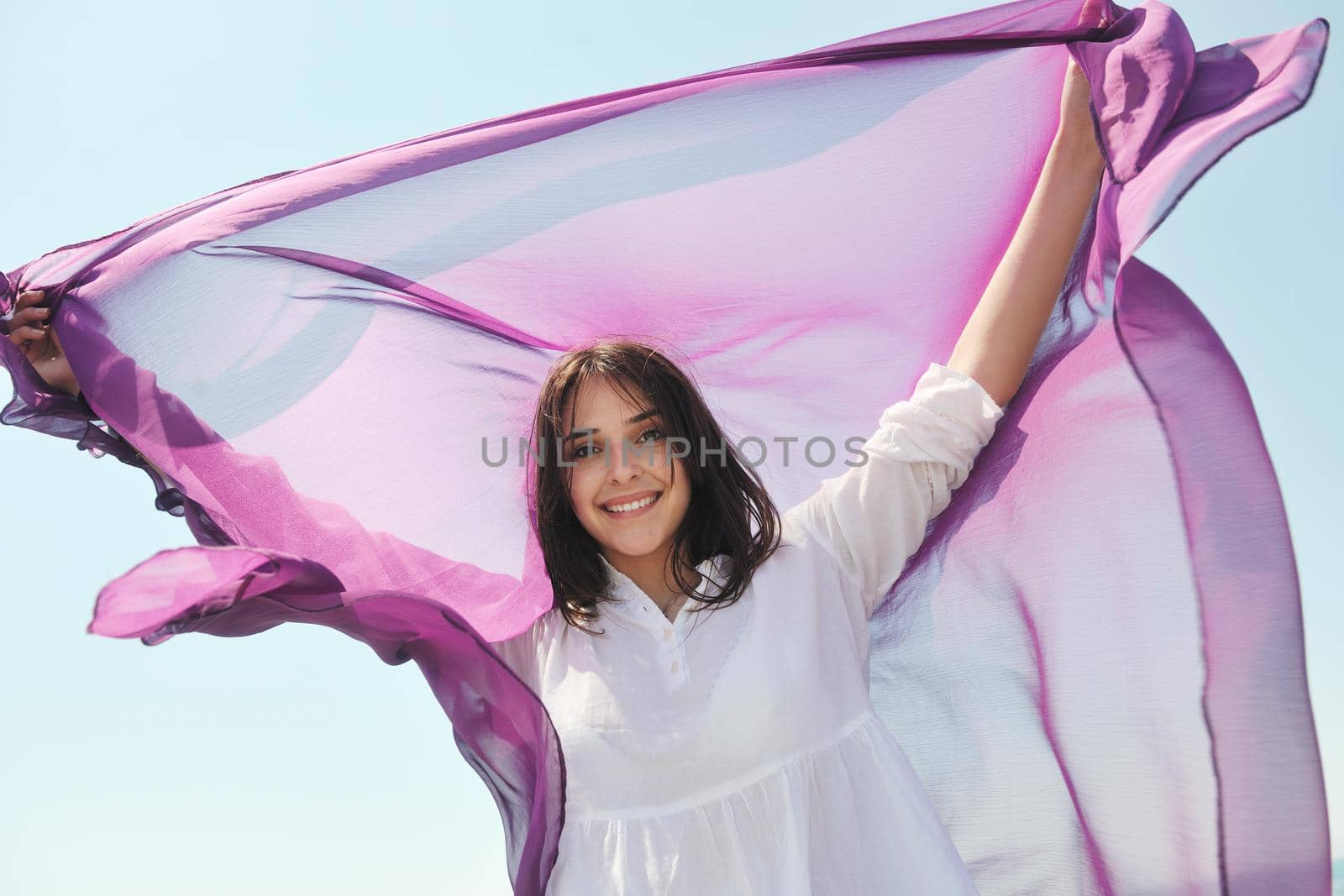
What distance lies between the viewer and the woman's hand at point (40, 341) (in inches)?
104

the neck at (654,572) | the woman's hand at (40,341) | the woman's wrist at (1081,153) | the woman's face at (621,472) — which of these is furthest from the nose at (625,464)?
the woman's hand at (40,341)

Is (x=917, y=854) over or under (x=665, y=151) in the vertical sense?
A: under

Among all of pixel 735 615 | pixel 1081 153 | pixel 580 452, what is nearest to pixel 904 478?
pixel 735 615

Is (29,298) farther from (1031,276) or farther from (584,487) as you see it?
(1031,276)

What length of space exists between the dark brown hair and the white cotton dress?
75 mm

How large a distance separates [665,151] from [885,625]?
1189 millimetres

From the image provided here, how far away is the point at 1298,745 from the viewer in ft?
6.89

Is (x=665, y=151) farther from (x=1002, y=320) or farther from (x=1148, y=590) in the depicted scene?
(x=1148, y=590)

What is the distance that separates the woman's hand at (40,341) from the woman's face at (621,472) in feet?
3.71

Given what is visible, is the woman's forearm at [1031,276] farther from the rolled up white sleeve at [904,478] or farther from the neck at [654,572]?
the neck at [654,572]

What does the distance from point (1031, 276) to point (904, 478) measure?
50 cm

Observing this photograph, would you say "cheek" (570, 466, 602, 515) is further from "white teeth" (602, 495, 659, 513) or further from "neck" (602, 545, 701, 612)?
"neck" (602, 545, 701, 612)

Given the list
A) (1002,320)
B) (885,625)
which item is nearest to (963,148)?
(1002,320)

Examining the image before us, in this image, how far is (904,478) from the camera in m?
2.45
